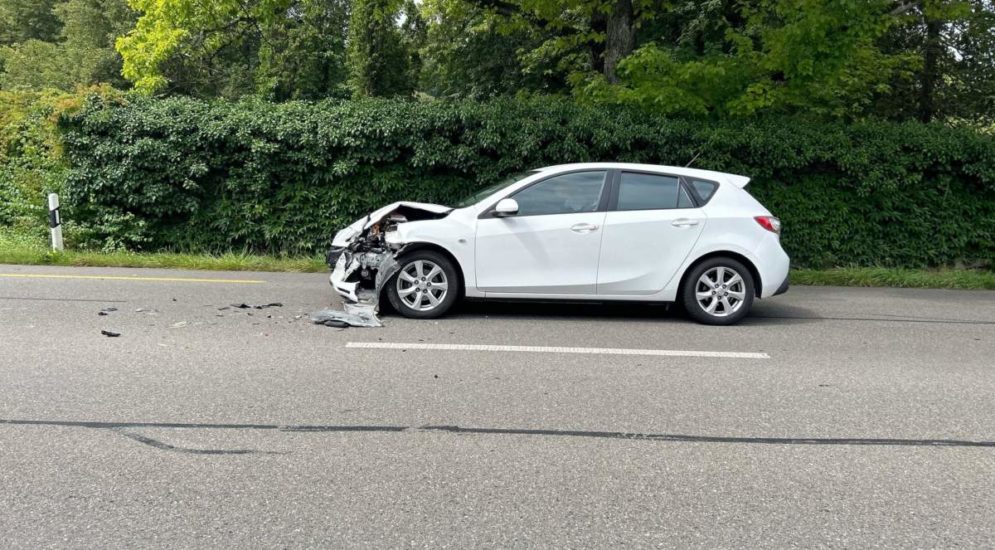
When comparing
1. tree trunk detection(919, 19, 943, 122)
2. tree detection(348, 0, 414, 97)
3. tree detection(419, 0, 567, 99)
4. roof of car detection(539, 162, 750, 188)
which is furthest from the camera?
tree detection(348, 0, 414, 97)

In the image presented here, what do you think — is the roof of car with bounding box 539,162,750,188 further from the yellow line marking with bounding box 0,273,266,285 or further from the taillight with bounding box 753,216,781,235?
the yellow line marking with bounding box 0,273,266,285

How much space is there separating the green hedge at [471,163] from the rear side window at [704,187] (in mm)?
3927

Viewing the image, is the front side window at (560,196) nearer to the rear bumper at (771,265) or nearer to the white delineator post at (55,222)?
the rear bumper at (771,265)

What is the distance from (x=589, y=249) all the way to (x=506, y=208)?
0.90m

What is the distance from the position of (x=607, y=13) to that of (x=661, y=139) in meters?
3.98

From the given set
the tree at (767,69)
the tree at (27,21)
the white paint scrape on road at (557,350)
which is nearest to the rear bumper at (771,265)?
the white paint scrape on road at (557,350)

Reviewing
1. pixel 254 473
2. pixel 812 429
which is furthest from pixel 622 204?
pixel 254 473

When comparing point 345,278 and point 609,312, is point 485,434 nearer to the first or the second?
point 345,278

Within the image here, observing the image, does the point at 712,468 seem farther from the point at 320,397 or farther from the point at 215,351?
the point at 215,351

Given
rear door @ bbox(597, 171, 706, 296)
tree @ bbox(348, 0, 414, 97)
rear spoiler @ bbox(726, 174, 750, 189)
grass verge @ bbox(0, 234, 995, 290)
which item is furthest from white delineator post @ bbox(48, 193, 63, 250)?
tree @ bbox(348, 0, 414, 97)

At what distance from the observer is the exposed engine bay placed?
7984 millimetres

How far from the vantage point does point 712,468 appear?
4.29 meters

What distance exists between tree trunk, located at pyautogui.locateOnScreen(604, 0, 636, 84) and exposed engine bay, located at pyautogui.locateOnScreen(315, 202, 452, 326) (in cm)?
740

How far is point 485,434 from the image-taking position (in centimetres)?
473
